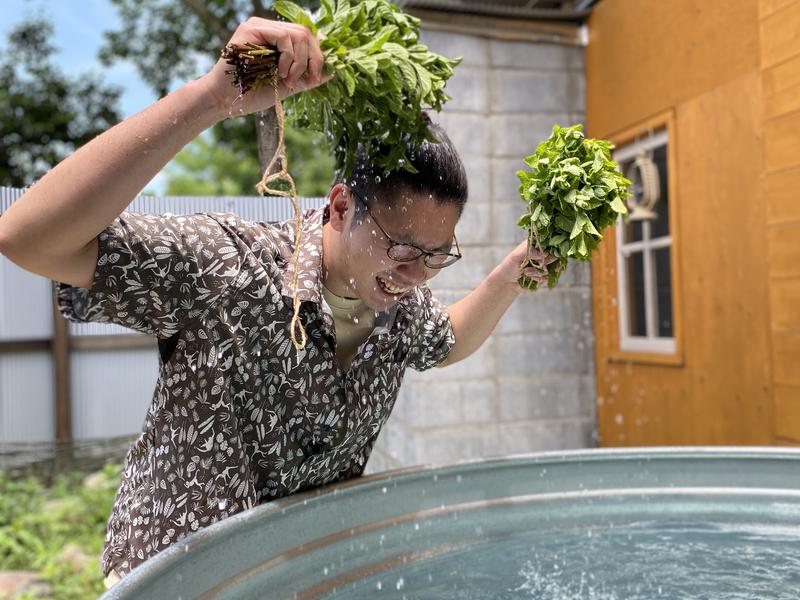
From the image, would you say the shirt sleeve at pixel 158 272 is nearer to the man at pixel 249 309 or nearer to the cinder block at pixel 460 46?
the man at pixel 249 309

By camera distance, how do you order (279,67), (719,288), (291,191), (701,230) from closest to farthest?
(279,67), (291,191), (719,288), (701,230)

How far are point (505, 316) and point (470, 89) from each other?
1.28 meters

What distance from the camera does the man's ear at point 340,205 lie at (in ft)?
4.34

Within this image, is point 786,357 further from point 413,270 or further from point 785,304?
point 413,270

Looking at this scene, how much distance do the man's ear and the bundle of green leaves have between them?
411mm

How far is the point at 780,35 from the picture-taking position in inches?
108

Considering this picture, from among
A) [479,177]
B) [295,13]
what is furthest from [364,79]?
[479,177]

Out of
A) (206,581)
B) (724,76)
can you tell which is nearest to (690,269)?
(724,76)

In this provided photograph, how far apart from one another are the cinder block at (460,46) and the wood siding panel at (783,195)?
167 centimetres

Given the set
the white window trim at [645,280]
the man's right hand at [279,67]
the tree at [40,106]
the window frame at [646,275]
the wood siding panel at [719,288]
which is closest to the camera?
the man's right hand at [279,67]

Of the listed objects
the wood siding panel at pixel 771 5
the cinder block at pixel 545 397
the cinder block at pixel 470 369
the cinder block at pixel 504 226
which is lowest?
the cinder block at pixel 545 397

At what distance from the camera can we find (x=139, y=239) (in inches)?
39.6

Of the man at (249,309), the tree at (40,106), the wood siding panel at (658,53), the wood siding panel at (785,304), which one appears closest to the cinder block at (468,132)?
the wood siding panel at (658,53)

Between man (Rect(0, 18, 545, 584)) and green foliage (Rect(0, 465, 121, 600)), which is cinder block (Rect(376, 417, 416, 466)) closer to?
green foliage (Rect(0, 465, 121, 600))
